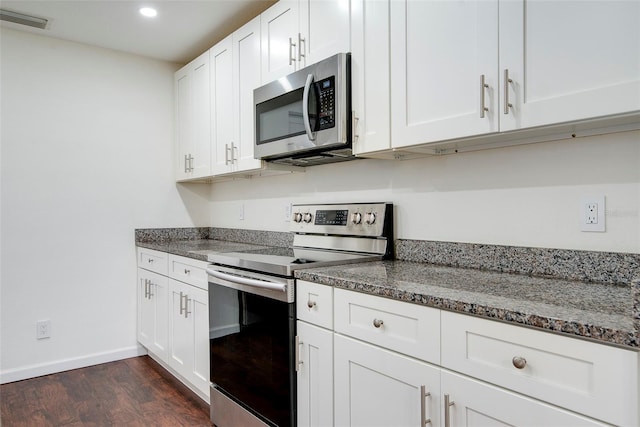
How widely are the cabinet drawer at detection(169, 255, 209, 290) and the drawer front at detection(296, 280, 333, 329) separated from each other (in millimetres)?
825

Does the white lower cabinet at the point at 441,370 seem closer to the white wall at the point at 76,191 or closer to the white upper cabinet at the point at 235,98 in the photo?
the white upper cabinet at the point at 235,98

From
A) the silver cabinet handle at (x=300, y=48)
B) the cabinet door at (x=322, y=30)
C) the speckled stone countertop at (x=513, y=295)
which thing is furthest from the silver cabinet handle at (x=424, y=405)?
the silver cabinet handle at (x=300, y=48)

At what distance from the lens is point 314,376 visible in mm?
1536

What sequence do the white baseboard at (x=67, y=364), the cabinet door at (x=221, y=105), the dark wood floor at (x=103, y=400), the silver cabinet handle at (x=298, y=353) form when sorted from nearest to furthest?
1. the silver cabinet handle at (x=298, y=353)
2. the dark wood floor at (x=103, y=400)
3. the cabinet door at (x=221, y=105)
4. the white baseboard at (x=67, y=364)

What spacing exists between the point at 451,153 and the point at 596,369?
3.51 ft

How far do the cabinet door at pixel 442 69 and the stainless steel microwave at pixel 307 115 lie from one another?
26cm

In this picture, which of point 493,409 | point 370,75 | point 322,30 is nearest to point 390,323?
point 493,409

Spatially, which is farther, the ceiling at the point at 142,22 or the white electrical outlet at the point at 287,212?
the white electrical outlet at the point at 287,212

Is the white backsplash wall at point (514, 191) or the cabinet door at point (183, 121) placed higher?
the cabinet door at point (183, 121)

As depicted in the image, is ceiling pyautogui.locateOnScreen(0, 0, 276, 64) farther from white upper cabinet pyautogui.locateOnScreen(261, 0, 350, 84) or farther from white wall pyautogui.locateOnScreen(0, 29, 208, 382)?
white upper cabinet pyautogui.locateOnScreen(261, 0, 350, 84)

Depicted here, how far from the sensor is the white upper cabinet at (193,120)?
116 inches

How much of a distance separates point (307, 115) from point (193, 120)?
1.54 metres

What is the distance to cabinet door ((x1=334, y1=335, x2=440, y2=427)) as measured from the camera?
115 centimetres

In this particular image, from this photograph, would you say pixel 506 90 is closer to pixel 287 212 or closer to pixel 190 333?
pixel 287 212
